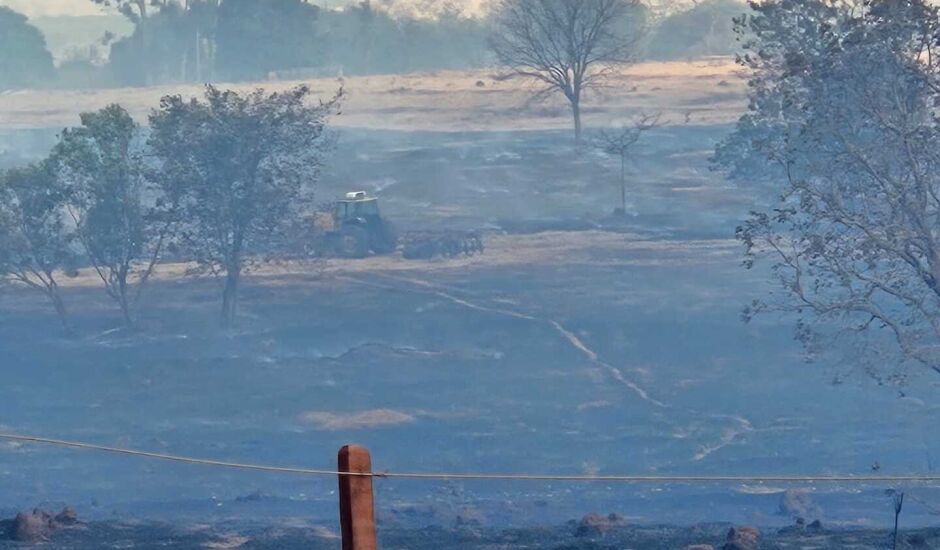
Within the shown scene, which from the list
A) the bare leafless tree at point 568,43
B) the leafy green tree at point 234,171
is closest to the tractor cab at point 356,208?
the leafy green tree at point 234,171

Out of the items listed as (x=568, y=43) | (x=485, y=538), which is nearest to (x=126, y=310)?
(x=568, y=43)

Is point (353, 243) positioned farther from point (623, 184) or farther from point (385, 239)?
point (623, 184)

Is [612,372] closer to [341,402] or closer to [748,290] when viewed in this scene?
[748,290]

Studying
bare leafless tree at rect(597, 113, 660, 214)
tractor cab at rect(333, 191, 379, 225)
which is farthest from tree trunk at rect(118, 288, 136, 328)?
bare leafless tree at rect(597, 113, 660, 214)

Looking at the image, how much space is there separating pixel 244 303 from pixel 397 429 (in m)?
4.37

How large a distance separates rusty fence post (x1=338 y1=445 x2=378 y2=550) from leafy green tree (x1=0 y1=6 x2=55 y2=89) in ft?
90.2

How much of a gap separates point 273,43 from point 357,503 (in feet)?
85.8

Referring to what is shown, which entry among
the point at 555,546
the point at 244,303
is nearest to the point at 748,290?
the point at 244,303

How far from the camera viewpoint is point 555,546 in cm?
1355

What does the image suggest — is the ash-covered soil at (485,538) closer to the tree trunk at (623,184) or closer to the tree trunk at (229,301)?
the tree trunk at (229,301)

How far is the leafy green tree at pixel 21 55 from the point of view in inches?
1236

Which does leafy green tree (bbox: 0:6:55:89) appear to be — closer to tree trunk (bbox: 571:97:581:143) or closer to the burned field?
the burned field

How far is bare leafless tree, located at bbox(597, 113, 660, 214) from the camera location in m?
28.5

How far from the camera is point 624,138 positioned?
2870 centimetres
